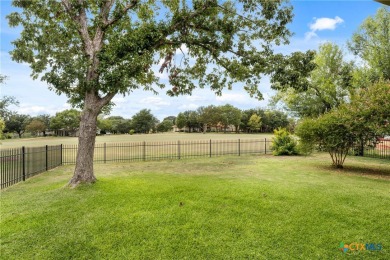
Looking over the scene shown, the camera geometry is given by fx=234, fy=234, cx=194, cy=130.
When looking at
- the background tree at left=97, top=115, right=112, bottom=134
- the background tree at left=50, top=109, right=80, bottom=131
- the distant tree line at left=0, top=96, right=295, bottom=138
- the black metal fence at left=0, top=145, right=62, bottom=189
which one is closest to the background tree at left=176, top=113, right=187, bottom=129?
the distant tree line at left=0, top=96, right=295, bottom=138

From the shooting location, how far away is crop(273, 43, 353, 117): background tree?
70.0 ft

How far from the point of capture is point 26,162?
10.8 metres

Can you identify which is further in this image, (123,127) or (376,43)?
(123,127)

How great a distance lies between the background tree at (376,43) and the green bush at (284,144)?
8980 millimetres

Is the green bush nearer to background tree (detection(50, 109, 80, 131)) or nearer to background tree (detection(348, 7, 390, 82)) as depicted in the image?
background tree (detection(348, 7, 390, 82))

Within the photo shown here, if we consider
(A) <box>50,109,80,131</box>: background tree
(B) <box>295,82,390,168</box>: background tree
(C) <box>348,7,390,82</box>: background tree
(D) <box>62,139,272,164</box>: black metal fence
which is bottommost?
(D) <box>62,139,272,164</box>: black metal fence

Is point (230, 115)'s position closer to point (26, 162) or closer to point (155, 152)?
point (155, 152)

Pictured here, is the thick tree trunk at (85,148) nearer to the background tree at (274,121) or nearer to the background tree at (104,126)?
the background tree at (104,126)

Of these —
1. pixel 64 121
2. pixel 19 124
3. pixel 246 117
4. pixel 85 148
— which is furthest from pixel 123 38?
pixel 19 124

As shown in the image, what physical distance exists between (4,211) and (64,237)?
2.45 metres

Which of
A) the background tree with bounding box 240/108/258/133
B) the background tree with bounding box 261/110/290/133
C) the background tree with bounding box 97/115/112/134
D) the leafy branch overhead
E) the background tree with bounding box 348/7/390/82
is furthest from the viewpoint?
the background tree with bounding box 240/108/258/133

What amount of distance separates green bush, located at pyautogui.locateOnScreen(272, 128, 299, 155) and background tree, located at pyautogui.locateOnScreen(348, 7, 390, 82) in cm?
898

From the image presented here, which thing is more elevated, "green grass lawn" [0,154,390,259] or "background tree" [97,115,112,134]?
"background tree" [97,115,112,134]

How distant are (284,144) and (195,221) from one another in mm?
14126
